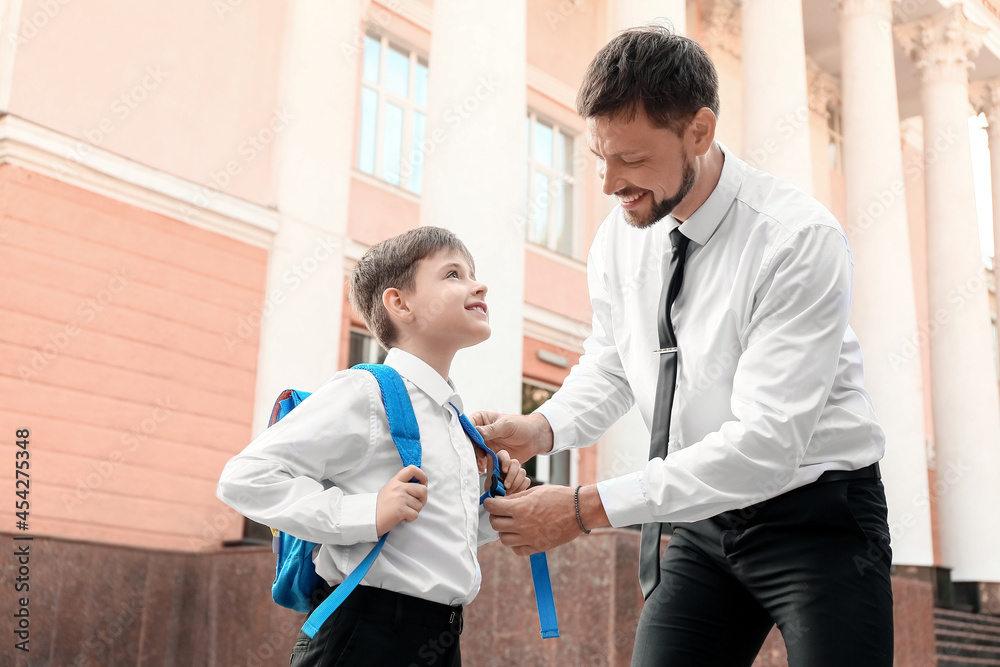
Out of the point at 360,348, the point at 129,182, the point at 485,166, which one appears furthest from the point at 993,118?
the point at 129,182

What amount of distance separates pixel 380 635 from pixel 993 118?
64.0 feet

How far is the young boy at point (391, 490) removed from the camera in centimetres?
189

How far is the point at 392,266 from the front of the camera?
2.33m


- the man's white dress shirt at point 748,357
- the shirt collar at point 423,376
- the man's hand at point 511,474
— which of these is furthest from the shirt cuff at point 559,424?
the shirt collar at point 423,376

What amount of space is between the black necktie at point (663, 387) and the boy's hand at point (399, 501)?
2.25 feet

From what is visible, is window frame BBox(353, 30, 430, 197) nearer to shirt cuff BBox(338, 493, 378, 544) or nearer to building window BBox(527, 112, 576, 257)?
building window BBox(527, 112, 576, 257)

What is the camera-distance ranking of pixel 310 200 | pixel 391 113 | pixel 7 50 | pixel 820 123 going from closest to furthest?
pixel 7 50 < pixel 310 200 < pixel 391 113 < pixel 820 123

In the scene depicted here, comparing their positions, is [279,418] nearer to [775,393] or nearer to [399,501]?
[399,501]

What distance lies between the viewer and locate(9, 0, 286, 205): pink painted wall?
8.32 m

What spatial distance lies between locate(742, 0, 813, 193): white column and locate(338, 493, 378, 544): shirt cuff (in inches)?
378

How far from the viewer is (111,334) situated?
8.44 m

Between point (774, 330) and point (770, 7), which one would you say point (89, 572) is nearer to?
point (774, 330)

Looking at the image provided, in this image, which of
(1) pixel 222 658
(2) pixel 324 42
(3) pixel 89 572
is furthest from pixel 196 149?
(1) pixel 222 658

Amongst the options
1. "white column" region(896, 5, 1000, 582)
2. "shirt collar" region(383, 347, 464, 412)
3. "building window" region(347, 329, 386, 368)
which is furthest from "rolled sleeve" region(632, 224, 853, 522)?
"white column" region(896, 5, 1000, 582)
